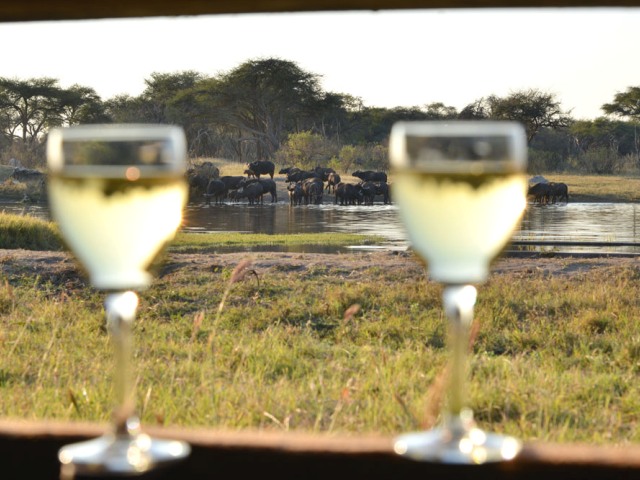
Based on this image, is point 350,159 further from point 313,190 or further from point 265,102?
point 313,190

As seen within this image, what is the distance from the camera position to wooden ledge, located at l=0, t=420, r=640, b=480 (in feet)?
3.47

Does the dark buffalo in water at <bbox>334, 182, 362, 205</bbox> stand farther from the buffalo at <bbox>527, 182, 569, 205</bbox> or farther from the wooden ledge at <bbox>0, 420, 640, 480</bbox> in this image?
the wooden ledge at <bbox>0, 420, 640, 480</bbox>

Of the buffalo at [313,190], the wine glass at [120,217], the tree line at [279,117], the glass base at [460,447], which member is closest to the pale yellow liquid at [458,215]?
the glass base at [460,447]

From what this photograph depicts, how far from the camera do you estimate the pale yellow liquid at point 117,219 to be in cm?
108

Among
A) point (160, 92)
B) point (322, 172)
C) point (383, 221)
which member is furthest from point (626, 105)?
point (383, 221)

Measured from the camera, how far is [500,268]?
32.9 feet

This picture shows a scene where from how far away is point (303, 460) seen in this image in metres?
1.10

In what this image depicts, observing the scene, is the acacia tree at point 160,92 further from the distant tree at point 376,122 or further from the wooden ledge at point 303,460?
the wooden ledge at point 303,460

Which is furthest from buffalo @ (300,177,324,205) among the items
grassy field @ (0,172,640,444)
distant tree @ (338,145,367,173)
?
grassy field @ (0,172,640,444)

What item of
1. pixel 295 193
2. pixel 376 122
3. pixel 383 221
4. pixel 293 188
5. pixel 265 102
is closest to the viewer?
pixel 383 221

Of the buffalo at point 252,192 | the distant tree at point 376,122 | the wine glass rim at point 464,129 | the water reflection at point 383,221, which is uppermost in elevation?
the distant tree at point 376,122

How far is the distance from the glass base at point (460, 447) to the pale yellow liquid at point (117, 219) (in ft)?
1.19

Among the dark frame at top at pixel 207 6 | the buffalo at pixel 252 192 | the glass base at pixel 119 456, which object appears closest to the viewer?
the glass base at pixel 119 456

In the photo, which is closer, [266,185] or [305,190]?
[305,190]
